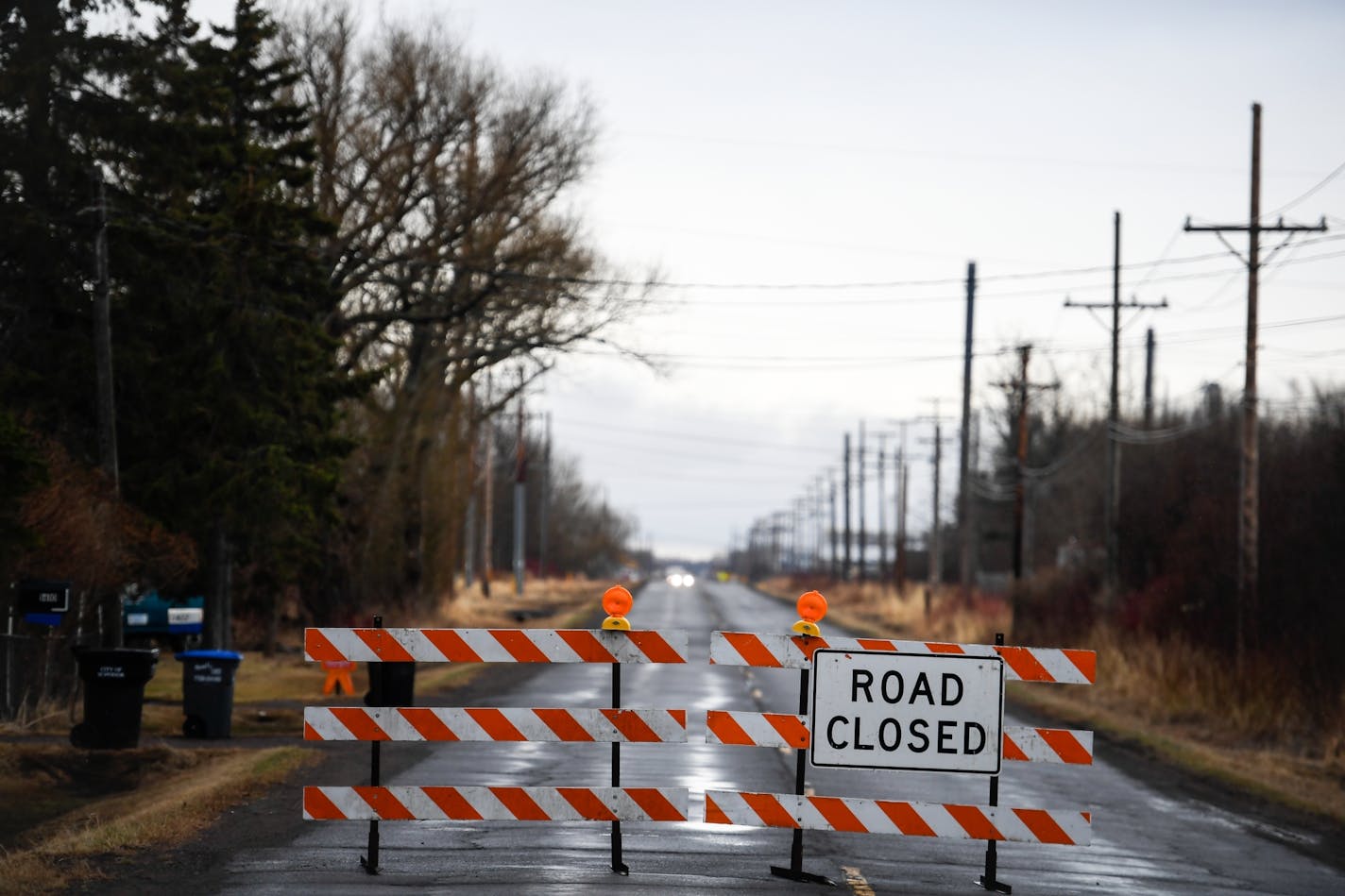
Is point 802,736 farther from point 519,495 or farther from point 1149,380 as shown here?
point 519,495

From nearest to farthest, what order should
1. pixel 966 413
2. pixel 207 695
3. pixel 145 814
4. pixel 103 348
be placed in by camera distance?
pixel 145 814
pixel 207 695
pixel 103 348
pixel 966 413

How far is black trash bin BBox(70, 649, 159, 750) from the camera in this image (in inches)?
650

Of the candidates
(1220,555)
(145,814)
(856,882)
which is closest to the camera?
(856,882)

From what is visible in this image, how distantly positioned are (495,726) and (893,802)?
238cm

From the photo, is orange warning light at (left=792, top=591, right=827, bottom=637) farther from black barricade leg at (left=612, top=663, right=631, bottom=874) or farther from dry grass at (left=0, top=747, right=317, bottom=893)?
dry grass at (left=0, top=747, right=317, bottom=893)

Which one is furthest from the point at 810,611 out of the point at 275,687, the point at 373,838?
the point at 275,687

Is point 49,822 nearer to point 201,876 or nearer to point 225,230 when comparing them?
point 201,876

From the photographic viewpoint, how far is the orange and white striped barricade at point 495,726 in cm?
984

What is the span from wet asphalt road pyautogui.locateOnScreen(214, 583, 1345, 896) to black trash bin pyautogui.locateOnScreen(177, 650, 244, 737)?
5.98ft

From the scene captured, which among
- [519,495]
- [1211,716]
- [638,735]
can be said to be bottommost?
[1211,716]

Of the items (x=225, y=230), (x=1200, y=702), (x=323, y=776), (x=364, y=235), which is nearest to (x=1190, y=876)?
(x=323, y=776)

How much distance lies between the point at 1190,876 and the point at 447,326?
106 ft

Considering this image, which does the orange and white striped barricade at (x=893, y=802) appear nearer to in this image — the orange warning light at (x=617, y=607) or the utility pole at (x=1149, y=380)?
the orange warning light at (x=617, y=607)

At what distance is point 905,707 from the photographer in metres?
9.81
